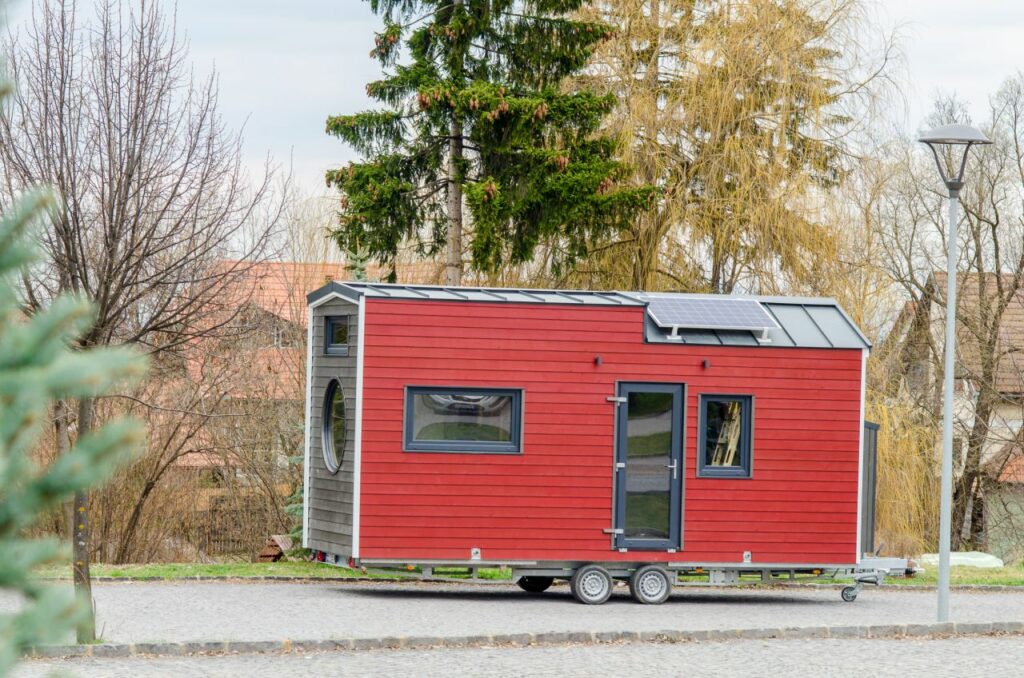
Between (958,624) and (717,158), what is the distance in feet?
38.4

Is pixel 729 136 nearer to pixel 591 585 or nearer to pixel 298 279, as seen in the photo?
pixel 298 279

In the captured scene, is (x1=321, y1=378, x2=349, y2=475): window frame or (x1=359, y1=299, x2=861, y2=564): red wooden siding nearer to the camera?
(x1=359, y1=299, x2=861, y2=564): red wooden siding

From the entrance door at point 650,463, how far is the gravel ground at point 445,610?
0.89m

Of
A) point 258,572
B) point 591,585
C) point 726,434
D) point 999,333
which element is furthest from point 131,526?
point 999,333

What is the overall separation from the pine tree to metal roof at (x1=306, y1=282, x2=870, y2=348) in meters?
5.22

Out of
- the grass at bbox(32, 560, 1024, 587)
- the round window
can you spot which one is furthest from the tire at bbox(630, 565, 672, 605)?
the round window

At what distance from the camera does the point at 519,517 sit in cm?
1572

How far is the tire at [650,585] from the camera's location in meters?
15.9

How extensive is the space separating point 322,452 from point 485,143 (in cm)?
724

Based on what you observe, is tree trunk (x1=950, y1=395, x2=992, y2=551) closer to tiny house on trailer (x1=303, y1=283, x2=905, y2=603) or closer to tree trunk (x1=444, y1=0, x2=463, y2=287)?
tree trunk (x1=444, y1=0, x2=463, y2=287)

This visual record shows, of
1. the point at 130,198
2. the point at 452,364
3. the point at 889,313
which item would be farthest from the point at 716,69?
the point at 130,198

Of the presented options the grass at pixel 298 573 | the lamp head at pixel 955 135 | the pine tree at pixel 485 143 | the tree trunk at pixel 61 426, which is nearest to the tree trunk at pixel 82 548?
the tree trunk at pixel 61 426

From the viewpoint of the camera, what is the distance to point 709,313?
16531 mm

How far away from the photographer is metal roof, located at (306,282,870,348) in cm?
1591
